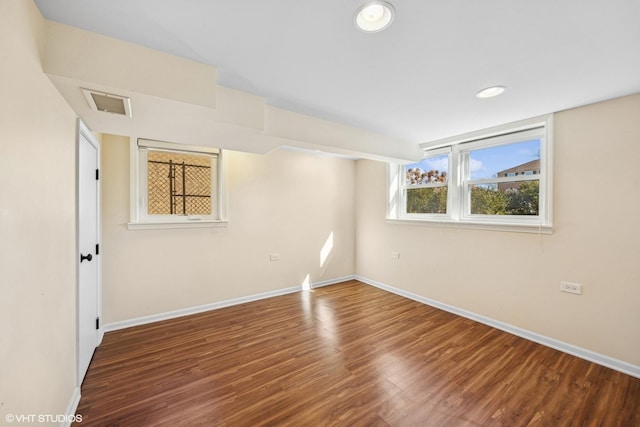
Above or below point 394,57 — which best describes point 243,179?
below

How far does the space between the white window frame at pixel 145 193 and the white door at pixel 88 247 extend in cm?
40

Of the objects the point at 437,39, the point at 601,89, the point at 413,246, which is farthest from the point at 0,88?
the point at 413,246

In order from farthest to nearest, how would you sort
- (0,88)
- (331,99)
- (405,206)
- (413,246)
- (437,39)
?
(405,206) → (413,246) → (331,99) → (437,39) → (0,88)

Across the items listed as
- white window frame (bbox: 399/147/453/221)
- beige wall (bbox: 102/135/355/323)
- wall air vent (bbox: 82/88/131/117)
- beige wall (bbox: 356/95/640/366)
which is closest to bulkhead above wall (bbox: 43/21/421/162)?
wall air vent (bbox: 82/88/131/117)

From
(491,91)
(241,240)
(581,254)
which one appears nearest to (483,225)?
(581,254)

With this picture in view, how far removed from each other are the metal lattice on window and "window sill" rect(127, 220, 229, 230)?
0.18 m

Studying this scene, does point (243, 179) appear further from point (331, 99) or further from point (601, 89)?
point (601, 89)

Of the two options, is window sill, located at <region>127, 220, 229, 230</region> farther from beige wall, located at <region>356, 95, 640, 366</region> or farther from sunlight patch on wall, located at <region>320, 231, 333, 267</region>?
beige wall, located at <region>356, 95, 640, 366</region>

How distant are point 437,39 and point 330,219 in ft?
11.0

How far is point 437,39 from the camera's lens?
1437 millimetres

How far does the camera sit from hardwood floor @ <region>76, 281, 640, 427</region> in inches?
65.1

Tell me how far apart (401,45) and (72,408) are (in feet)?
10.3

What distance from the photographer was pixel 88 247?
7.01 feet

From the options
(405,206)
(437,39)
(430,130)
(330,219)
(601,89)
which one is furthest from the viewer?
(330,219)
